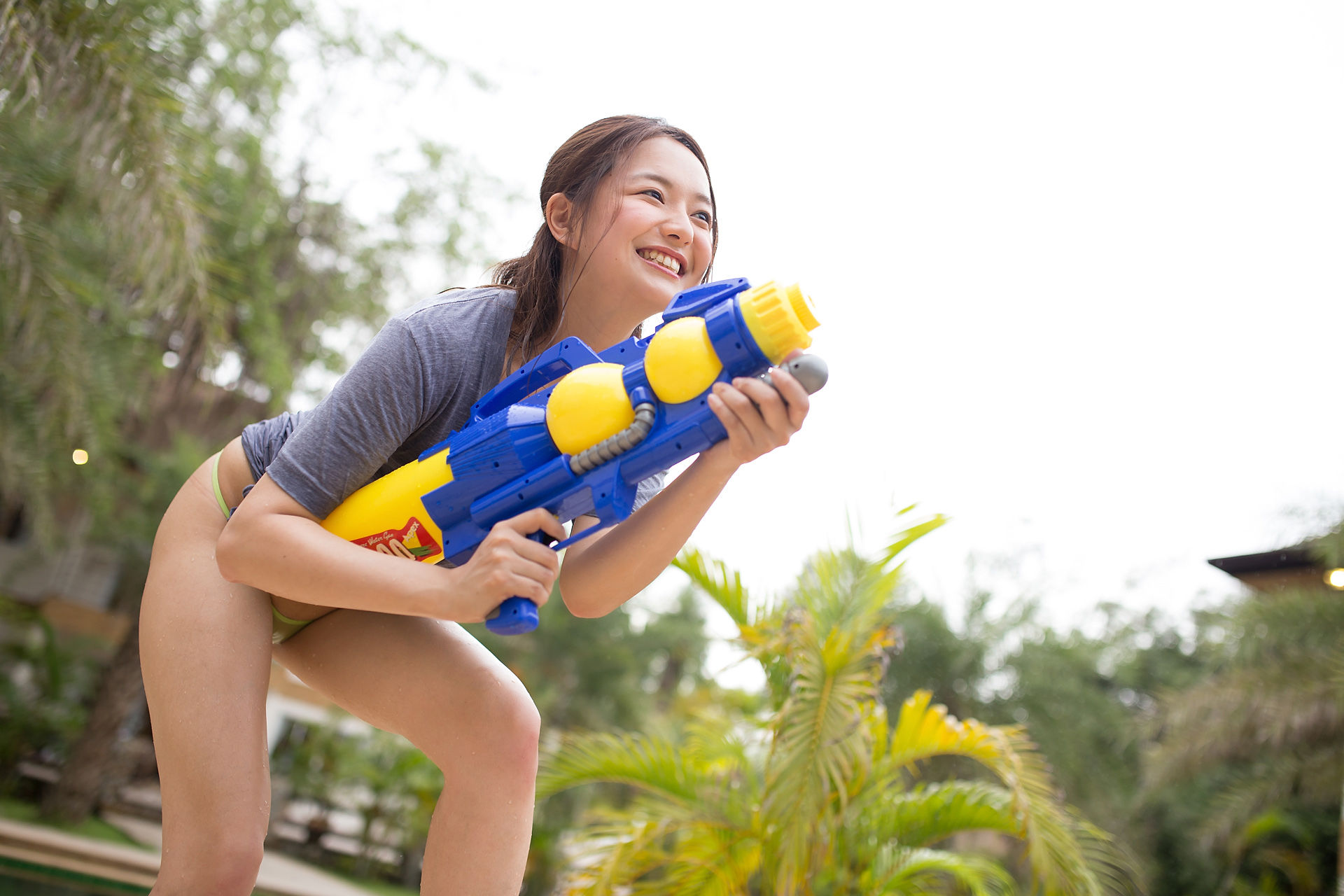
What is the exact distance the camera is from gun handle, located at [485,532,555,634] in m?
1.20

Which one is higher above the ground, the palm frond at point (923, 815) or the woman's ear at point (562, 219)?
the woman's ear at point (562, 219)

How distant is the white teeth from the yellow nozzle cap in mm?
403

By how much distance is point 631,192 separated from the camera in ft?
5.36

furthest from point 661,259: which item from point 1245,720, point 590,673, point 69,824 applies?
point 590,673

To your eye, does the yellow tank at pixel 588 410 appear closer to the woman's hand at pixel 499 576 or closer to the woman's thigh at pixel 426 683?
the woman's hand at pixel 499 576

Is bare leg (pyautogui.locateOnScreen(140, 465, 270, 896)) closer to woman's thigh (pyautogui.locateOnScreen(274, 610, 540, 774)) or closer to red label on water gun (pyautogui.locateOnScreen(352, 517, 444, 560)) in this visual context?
woman's thigh (pyautogui.locateOnScreen(274, 610, 540, 774))

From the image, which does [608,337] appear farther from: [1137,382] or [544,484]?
[1137,382]

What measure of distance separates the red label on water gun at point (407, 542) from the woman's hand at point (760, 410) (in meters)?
0.52


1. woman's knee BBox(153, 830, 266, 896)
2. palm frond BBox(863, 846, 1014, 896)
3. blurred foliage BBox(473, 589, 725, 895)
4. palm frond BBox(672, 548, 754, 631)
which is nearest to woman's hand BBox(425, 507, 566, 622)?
woman's knee BBox(153, 830, 266, 896)

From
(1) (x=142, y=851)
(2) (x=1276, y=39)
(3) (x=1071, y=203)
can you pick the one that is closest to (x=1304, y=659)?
(3) (x=1071, y=203)

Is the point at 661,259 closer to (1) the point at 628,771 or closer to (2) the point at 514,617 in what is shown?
(2) the point at 514,617

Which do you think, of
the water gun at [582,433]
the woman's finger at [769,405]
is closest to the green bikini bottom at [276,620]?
the water gun at [582,433]

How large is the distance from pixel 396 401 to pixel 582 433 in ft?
1.15

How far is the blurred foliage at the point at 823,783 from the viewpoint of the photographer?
12.8 ft
